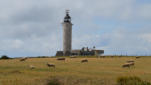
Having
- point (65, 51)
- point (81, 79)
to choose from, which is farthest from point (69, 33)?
point (81, 79)

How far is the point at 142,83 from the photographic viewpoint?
81.8 feet

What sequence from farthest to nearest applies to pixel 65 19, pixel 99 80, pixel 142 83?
pixel 65 19, pixel 99 80, pixel 142 83

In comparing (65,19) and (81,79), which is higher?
(65,19)

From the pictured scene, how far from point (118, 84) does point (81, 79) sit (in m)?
3.75

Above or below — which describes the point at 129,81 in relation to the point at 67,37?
below

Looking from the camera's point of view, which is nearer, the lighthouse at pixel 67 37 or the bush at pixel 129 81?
the bush at pixel 129 81

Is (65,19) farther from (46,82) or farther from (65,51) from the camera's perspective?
(46,82)

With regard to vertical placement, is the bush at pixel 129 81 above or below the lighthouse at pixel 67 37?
below

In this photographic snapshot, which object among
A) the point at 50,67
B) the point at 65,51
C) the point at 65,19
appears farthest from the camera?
the point at 65,19

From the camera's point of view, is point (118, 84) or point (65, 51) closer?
point (118, 84)

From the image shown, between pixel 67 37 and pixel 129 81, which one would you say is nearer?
pixel 129 81

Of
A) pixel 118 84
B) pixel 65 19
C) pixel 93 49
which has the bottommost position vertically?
pixel 118 84

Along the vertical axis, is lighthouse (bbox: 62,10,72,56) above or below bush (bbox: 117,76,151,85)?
above

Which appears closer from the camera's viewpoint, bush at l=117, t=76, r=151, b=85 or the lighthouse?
bush at l=117, t=76, r=151, b=85
